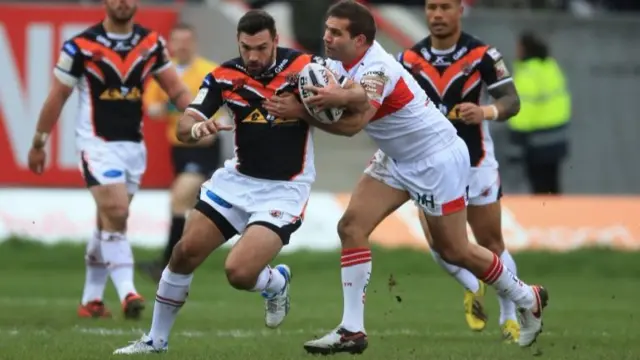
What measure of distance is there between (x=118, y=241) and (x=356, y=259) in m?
3.31

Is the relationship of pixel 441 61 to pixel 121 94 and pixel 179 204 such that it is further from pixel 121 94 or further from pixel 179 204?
pixel 179 204

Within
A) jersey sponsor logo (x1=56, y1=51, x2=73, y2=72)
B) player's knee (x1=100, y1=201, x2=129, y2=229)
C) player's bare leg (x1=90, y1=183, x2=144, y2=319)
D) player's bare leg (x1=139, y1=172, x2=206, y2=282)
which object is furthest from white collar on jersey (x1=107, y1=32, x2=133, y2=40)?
player's bare leg (x1=139, y1=172, x2=206, y2=282)

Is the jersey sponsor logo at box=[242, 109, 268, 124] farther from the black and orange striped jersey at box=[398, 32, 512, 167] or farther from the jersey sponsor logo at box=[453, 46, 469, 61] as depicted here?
the jersey sponsor logo at box=[453, 46, 469, 61]

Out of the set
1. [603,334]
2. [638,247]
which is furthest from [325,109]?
[638,247]

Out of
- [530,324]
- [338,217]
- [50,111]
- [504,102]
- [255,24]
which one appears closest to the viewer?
[255,24]

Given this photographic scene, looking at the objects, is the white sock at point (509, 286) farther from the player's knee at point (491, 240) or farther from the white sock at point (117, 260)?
the white sock at point (117, 260)

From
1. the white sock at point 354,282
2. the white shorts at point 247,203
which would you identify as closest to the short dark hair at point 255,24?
the white shorts at point 247,203

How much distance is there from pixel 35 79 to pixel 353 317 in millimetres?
10940

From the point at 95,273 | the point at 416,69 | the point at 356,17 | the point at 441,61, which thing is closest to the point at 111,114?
the point at 95,273

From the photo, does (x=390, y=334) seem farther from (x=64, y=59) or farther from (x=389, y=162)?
(x=64, y=59)

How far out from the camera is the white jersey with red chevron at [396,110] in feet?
33.1

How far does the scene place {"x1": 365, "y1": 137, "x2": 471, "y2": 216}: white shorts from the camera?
35.0ft

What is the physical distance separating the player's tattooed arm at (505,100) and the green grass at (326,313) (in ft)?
5.64

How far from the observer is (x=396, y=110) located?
1046 cm
